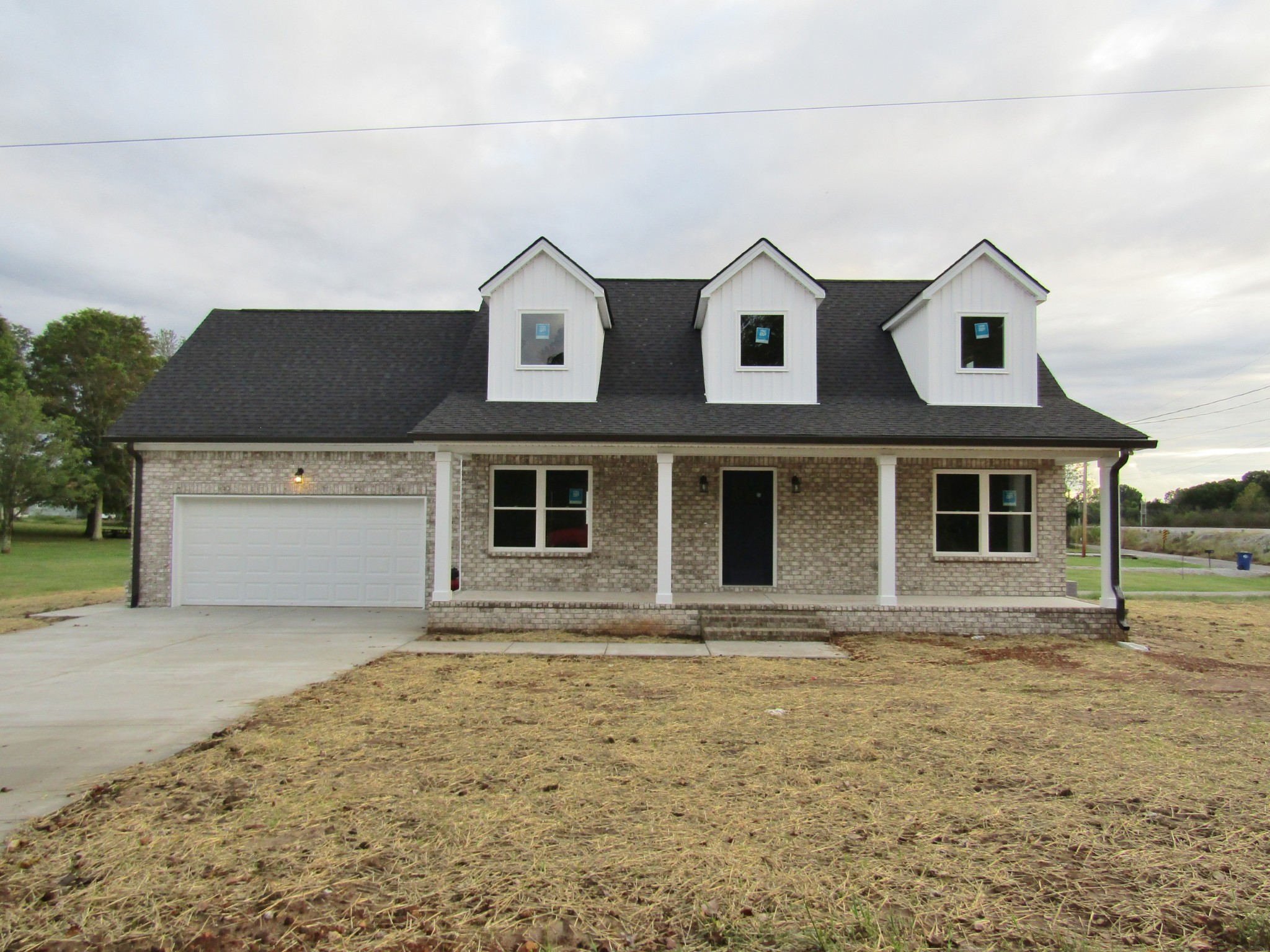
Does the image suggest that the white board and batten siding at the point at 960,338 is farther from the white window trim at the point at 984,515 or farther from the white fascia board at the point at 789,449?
the white fascia board at the point at 789,449

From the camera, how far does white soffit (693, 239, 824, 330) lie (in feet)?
43.2

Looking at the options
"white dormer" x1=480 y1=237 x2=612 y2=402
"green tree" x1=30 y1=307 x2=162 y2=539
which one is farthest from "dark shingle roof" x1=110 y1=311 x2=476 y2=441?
"green tree" x1=30 y1=307 x2=162 y2=539

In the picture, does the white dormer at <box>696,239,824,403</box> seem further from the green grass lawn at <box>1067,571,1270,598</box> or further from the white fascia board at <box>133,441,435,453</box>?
the green grass lawn at <box>1067,571,1270,598</box>

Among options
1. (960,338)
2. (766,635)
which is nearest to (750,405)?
(960,338)

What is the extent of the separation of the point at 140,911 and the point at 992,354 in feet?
44.7

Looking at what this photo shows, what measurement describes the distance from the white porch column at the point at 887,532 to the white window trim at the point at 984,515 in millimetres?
1862

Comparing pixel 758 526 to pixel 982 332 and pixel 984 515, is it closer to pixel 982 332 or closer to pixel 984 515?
pixel 984 515

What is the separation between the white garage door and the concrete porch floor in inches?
75.2

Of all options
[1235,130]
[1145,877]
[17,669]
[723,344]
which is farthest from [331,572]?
[1235,130]

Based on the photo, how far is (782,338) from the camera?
43.7 ft

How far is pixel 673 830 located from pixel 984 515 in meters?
10.9

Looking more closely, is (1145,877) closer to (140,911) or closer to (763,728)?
(763,728)

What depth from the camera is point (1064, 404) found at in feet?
43.0

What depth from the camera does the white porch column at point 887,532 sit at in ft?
38.2
